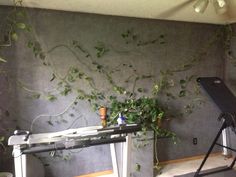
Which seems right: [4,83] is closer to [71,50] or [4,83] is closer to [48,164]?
[71,50]

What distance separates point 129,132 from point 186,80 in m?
1.64

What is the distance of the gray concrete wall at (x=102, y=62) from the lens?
9.68 ft

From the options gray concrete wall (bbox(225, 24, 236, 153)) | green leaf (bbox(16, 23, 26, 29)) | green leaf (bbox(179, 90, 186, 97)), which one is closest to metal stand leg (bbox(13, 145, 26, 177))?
green leaf (bbox(16, 23, 26, 29))

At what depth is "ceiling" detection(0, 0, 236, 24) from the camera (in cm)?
269

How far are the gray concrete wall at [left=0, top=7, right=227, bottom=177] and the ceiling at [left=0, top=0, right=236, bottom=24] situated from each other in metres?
0.16

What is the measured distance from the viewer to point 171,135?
3.66m

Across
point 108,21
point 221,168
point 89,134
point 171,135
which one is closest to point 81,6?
point 108,21

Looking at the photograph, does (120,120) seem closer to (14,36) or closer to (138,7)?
(138,7)

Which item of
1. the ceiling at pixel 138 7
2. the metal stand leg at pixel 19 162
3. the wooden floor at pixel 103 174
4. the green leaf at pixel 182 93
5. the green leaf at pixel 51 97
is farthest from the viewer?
the green leaf at pixel 182 93

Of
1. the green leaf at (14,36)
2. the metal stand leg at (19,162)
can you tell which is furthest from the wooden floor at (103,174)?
the green leaf at (14,36)

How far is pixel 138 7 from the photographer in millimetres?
2916

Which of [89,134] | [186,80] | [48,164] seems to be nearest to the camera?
[89,134]

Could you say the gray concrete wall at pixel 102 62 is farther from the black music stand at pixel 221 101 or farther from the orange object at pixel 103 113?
the black music stand at pixel 221 101

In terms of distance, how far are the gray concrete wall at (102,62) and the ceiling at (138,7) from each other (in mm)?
164
